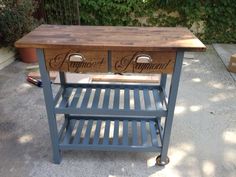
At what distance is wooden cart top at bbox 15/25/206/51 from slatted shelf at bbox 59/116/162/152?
73 centimetres

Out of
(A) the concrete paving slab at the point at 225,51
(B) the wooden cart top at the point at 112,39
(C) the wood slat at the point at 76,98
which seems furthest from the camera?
(A) the concrete paving slab at the point at 225,51

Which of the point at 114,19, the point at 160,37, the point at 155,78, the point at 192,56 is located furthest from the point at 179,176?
the point at 114,19

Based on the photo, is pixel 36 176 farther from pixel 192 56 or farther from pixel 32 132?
pixel 192 56

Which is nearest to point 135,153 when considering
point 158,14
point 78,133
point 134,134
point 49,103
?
point 134,134

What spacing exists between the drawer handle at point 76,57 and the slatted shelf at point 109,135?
0.65 meters

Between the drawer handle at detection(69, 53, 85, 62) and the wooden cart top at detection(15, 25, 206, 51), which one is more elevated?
the wooden cart top at detection(15, 25, 206, 51)

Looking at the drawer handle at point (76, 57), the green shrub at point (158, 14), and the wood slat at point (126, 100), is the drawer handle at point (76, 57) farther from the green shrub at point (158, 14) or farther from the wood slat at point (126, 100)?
the green shrub at point (158, 14)

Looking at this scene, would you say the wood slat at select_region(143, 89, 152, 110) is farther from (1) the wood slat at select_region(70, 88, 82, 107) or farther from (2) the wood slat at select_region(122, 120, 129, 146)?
(1) the wood slat at select_region(70, 88, 82, 107)

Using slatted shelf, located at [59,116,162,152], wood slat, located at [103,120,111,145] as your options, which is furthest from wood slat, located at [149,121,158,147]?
wood slat, located at [103,120,111,145]

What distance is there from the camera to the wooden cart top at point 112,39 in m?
1.26

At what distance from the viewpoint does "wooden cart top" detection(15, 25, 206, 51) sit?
4.15 ft

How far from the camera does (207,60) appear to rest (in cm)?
366

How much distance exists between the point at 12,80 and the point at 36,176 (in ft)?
5.63

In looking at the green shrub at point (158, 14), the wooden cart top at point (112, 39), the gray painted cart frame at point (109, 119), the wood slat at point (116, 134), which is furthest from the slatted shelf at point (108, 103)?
the green shrub at point (158, 14)
